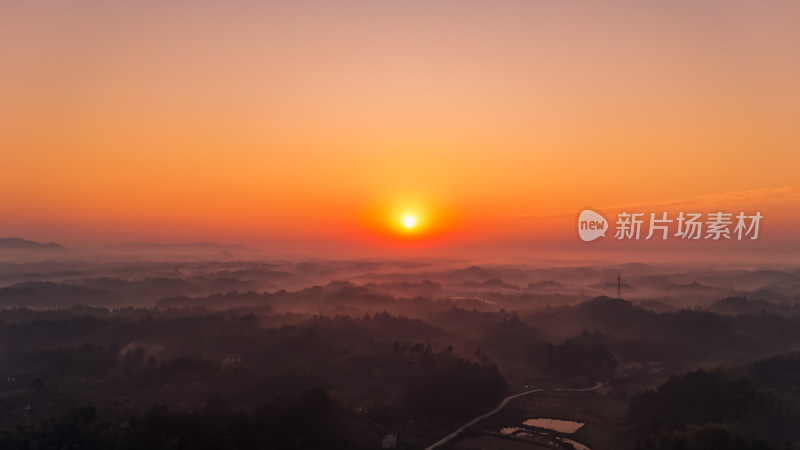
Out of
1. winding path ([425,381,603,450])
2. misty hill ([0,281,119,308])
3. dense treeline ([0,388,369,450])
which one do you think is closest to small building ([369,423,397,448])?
dense treeline ([0,388,369,450])

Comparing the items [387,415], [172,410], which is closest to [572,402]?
[387,415]

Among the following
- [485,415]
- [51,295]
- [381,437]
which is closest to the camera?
[381,437]

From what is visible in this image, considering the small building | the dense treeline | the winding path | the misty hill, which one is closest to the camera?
the dense treeline

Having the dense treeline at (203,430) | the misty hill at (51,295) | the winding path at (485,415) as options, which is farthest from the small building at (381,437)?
the misty hill at (51,295)

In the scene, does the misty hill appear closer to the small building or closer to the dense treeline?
the dense treeline

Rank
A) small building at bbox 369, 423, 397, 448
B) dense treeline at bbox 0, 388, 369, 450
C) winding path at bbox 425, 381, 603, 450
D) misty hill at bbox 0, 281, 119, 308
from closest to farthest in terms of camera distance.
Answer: dense treeline at bbox 0, 388, 369, 450
small building at bbox 369, 423, 397, 448
winding path at bbox 425, 381, 603, 450
misty hill at bbox 0, 281, 119, 308

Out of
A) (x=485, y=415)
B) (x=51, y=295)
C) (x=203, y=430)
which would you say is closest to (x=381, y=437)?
(x=485, y=415)

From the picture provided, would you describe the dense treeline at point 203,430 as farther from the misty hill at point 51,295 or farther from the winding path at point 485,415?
the misty hill at point 51,295

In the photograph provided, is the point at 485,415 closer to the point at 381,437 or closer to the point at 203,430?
the point at 381,437
